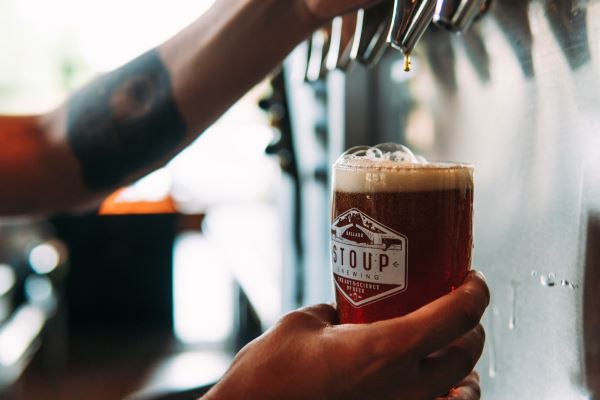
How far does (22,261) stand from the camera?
12.2ft

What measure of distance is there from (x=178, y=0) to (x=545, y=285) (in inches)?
194

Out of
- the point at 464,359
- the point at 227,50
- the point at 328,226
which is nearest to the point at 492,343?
the point at 464,359

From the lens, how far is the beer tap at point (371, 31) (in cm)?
74

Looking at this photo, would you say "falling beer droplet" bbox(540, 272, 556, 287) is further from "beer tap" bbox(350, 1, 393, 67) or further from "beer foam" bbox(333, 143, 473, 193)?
"beer tap" bbox(350, 1, 393, 67)

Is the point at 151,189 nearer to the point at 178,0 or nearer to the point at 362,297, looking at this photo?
the point at 178,0

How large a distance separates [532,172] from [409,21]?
251 mm

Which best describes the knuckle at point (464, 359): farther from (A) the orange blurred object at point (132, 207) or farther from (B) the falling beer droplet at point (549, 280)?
(A) the orange blurred object at point (132, 207)

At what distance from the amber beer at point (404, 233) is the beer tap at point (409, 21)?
0.12 metres

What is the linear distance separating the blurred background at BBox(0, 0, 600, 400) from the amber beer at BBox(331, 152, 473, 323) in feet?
0.39

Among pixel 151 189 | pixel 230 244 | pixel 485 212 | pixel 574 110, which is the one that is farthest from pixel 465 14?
pixel 151 189

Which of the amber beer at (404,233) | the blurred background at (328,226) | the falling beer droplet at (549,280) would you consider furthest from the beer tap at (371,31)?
the falling beer droplet at (549,280)

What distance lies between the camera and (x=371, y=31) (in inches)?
29.6

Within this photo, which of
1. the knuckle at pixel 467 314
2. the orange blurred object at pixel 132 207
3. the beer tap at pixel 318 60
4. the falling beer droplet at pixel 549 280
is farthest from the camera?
the orange blurred object at pixel 132 207

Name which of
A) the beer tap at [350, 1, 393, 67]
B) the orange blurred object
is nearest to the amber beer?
the beer tap at [350, 1, 393, 67]
